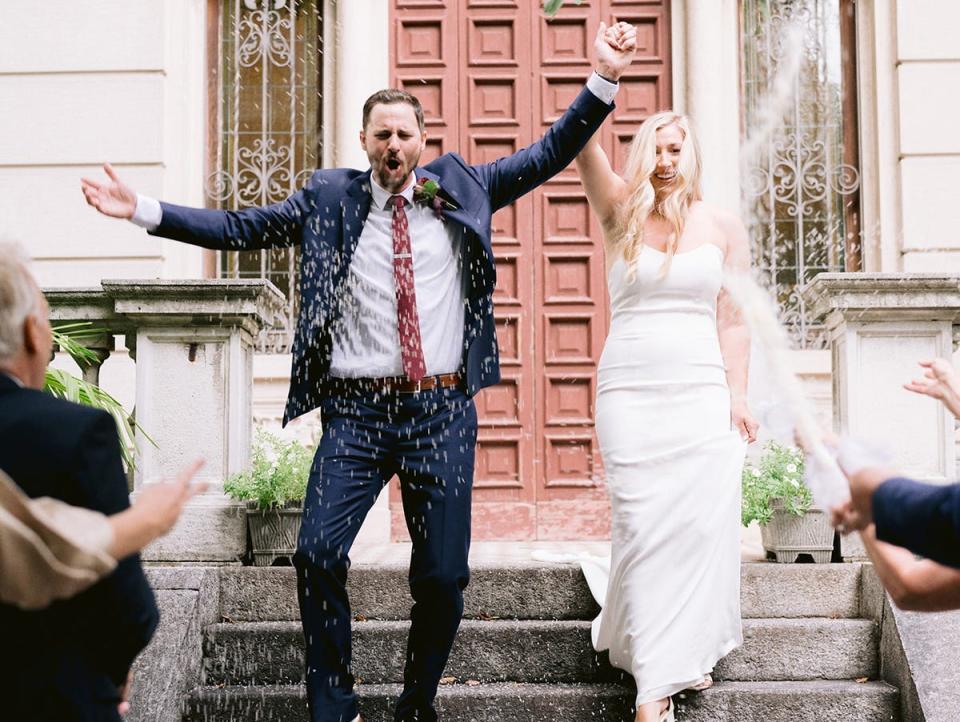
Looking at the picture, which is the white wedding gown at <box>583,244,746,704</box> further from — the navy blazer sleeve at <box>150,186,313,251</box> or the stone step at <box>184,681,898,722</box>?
the navy blazer sleeve at <box>150,186,313,251</box>

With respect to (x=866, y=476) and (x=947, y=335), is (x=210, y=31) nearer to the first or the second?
(x=947, y=335)

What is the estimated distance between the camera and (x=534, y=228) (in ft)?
29.3

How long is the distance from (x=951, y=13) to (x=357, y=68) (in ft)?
14.3

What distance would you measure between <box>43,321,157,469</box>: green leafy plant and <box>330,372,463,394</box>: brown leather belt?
1.22m

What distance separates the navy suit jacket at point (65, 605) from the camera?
214 cm

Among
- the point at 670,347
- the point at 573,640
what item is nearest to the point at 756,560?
the point at 573,640

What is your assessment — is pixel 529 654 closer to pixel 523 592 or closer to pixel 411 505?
pixel 523 592

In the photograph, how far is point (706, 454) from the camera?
4.94 metres

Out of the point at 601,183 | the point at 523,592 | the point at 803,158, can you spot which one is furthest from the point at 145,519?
the point at 803,158

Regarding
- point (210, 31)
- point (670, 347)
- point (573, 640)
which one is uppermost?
point (210, 31)

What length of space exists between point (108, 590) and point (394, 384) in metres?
2.26

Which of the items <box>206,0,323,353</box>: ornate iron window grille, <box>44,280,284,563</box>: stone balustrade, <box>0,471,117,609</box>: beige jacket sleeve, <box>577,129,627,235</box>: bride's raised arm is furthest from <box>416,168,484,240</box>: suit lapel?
<box>206,0,323,353</box>: ornate iron window grille

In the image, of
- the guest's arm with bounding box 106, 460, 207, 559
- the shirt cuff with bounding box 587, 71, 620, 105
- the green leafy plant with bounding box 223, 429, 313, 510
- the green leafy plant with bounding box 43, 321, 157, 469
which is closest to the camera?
the guest's arm with bounding box 106, 460, 207, 559

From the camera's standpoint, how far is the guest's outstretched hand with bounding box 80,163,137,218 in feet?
13.0
